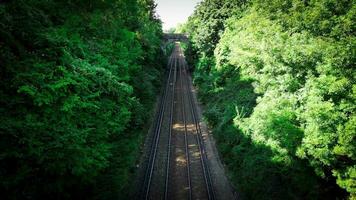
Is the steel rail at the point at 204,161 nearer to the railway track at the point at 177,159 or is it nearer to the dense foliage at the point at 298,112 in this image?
the railway track at the point at 177,159

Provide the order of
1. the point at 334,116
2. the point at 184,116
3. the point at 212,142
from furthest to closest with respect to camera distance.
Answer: the point at 184,116
the point at 212,142
the point at 334,116

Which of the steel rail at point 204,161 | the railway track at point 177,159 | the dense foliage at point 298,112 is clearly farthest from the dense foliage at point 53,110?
the dense foliage at point 298,112

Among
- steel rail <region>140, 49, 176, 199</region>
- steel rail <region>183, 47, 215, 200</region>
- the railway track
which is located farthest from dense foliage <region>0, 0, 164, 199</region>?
steel rail <region>183, 47, 215, 200</region>

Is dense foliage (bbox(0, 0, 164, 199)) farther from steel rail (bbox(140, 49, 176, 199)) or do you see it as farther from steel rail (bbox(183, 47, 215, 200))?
steel rail (bbox(183, 47, 215, 200))

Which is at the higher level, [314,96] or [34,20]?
[34,20]

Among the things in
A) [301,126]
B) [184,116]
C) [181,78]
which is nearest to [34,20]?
[301,126]

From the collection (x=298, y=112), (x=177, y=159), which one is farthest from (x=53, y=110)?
(x=298, y=112)

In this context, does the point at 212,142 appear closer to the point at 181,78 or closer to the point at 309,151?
the point at 309,151
